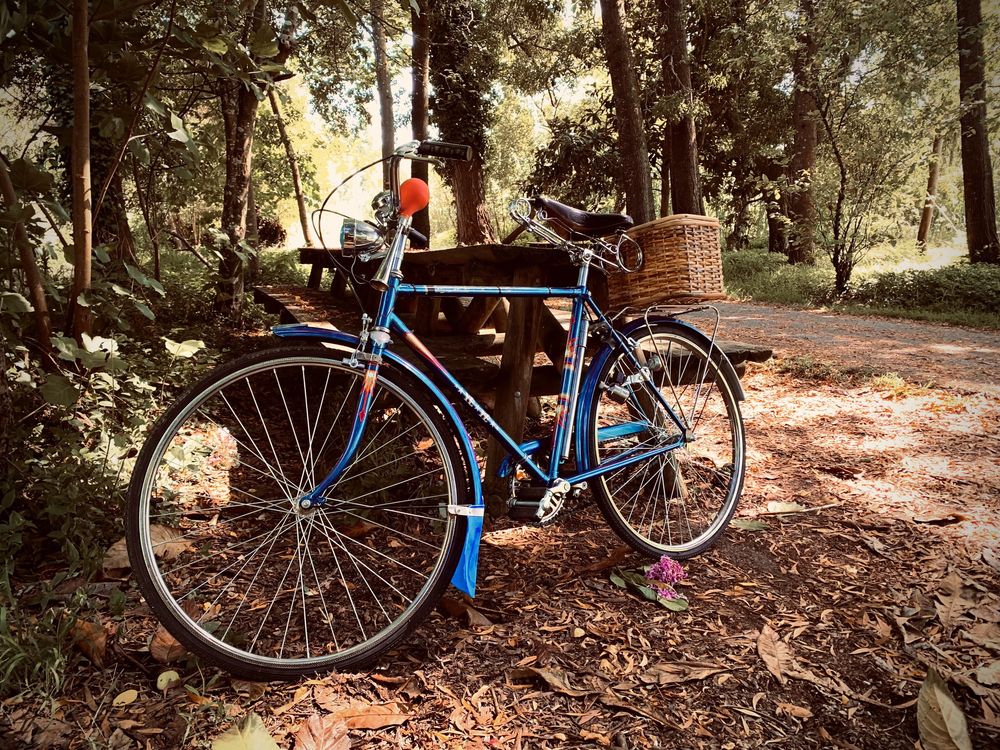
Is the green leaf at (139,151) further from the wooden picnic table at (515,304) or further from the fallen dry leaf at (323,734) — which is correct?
the fallen dry leaf at (323,734)

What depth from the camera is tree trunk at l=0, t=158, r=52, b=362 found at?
227 cm

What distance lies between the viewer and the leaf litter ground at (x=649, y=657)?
164 centimetres

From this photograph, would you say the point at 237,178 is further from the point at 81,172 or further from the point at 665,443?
the point at 665,443

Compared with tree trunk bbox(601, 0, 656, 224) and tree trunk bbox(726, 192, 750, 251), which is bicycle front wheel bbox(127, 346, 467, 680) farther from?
tree trunk bbox(726, 192, 750, 251)

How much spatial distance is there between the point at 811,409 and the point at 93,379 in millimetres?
4334

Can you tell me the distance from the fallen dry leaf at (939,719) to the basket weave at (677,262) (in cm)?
144

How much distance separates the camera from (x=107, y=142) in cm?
555

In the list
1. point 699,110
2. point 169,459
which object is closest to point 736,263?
point 699,110

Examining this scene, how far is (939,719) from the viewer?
5.37 ft

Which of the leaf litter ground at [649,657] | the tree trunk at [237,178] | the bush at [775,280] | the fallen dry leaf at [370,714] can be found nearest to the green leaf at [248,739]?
the leaf litter ground at [649,657]

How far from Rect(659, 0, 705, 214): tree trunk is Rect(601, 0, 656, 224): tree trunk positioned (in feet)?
4.64

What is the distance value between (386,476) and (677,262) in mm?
1588

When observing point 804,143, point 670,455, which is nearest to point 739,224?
point 804,143

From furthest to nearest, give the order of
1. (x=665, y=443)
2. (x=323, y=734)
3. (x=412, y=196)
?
(x=665, y=443) → (x=412, y=196) → (x=323, y=734)
